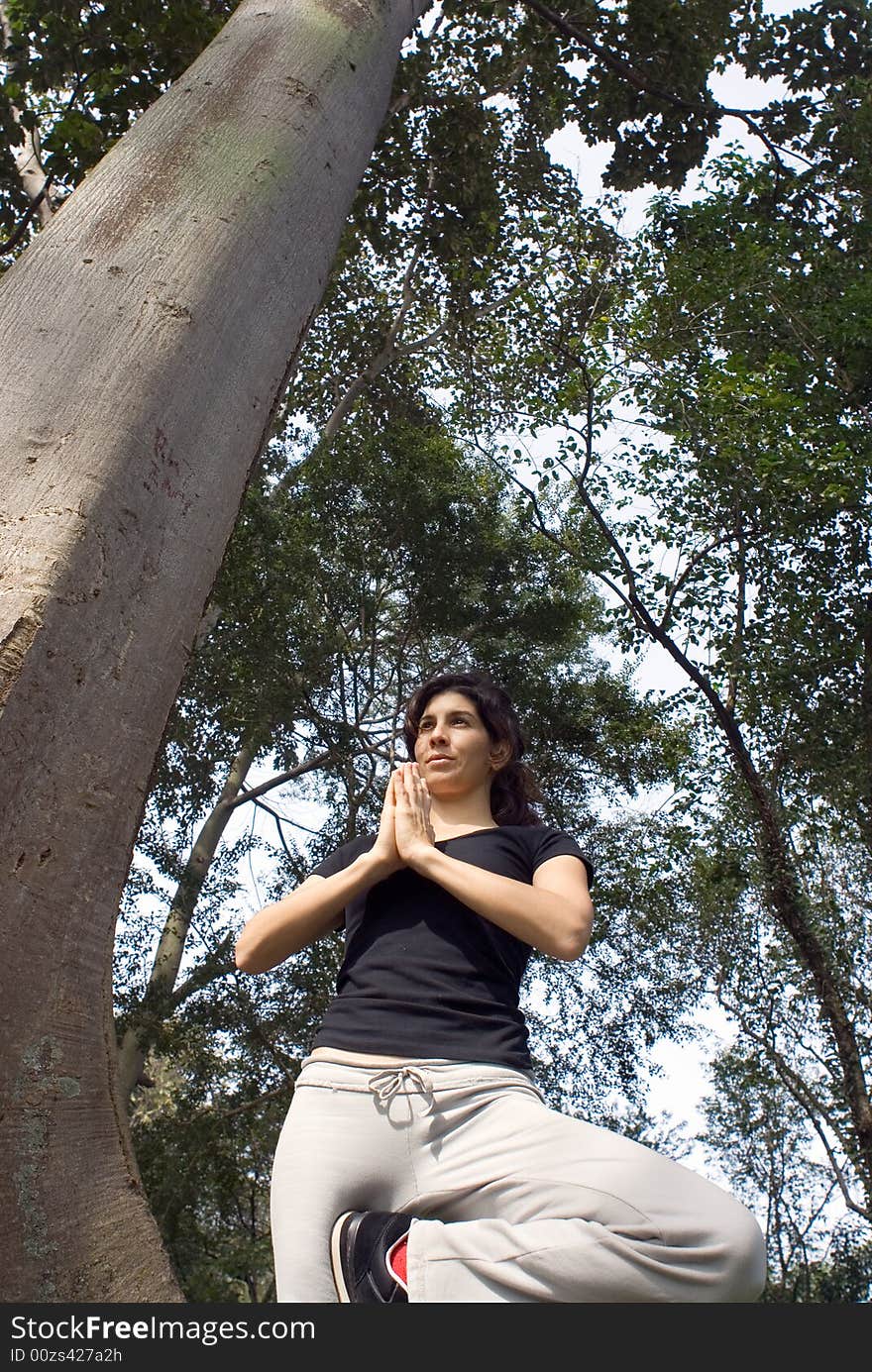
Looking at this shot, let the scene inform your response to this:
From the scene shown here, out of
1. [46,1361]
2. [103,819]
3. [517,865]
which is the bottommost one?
[46,1361]

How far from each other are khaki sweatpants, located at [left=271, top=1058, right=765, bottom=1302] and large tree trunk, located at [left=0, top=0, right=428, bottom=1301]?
22 cm

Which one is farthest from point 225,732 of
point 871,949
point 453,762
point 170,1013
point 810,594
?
point 453,762

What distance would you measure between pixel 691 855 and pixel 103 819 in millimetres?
7798

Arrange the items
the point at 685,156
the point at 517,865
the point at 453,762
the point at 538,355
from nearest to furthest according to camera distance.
Answer: 1. the point at 517,865
2. the point at 453,762
3. the point at 685,156
4. the point at 538,355

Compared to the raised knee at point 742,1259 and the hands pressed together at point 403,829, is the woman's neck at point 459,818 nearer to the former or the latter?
the hands pressed together at point 403,829

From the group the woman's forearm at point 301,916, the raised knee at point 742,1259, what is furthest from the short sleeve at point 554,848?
the raised knee at point 742,1259

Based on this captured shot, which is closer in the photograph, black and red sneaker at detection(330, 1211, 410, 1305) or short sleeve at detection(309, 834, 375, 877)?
black and red sneaker at detection(330, 1211, 410, 1305)

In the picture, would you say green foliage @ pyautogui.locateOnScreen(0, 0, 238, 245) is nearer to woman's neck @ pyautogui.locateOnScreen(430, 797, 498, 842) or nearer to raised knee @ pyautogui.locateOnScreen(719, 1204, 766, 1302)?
woman's neck @ pyautogui.locateOnScreen(430, 797, 498, 842)

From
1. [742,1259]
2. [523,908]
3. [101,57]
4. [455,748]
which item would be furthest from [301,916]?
[101,57]

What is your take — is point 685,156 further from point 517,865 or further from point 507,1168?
point 507,1168

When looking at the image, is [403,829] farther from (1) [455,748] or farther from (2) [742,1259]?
(2) [742,1259]

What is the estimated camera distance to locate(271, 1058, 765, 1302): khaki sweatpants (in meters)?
1.12

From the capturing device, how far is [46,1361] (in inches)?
42.8

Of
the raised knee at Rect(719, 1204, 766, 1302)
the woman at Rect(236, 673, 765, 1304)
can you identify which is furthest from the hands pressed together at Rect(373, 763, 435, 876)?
the raised knee at Rect(719, 1204, 766, 1302)
